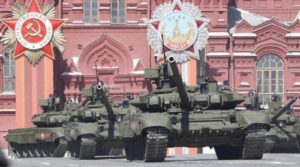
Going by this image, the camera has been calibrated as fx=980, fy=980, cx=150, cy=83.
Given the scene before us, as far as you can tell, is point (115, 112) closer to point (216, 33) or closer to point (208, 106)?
point (208, 106)

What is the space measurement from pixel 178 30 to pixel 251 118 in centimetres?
2716

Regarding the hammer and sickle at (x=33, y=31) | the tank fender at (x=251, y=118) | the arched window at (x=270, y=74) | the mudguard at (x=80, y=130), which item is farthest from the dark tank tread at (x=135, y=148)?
the arched window at (x=270, y=74)

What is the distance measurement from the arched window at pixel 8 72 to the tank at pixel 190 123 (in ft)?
92.0

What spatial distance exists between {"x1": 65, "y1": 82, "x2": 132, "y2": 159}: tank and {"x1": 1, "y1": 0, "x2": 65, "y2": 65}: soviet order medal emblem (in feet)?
53.9

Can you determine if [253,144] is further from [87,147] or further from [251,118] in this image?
[87,147]

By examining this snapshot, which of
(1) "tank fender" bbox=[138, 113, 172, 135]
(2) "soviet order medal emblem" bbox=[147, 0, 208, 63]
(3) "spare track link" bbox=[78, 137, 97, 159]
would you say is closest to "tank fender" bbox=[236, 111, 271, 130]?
(1) "tank fender" bbox=[138, 113, 172, 135]

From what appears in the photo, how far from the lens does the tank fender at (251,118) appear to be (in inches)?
891

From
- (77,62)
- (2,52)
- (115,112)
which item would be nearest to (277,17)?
(77,62)

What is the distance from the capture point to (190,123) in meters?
23.4

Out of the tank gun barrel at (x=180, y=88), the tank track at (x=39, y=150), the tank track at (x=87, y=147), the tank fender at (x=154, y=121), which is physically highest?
the tank gun barrel at (x=180, y=88)

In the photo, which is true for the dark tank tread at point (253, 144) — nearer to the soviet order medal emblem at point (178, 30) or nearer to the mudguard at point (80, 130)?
the mudguard at point (80, 130)

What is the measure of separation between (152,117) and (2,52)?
102 feet

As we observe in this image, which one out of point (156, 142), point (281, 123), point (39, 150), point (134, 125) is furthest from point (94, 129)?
point (39, 150)

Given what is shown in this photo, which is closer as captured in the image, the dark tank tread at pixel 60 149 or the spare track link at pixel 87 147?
the spare track link at pixel 87 147
